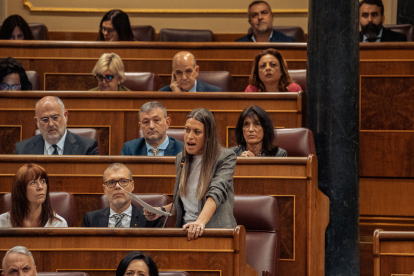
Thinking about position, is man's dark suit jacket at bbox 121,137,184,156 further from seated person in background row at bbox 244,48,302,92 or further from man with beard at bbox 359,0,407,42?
man with beard at bbox 359,0,407,42

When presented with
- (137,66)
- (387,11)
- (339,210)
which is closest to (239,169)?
(339,210)

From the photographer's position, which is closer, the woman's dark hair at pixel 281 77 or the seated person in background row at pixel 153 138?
the seated person in background row at pixel 153 138

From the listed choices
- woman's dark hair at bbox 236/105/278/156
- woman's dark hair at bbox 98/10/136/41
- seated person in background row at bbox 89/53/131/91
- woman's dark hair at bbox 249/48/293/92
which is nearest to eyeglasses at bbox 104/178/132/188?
woman's dark hair at bbox 236/105/278/156

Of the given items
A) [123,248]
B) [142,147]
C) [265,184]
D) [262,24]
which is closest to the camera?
[123,248]

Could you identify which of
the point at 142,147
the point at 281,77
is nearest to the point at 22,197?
the point at 142,147

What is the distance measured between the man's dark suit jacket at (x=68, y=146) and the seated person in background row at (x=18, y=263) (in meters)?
0.80

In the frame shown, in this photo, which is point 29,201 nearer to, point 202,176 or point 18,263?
→ point 18,263

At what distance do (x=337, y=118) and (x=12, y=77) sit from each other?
4.34 ft

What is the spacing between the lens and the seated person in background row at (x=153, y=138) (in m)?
2.18

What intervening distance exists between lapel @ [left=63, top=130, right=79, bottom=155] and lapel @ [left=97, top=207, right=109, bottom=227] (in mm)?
446

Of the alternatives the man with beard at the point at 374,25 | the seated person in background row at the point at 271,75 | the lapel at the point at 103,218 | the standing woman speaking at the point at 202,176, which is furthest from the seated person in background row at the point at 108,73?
the man with beard at the point at 374,25

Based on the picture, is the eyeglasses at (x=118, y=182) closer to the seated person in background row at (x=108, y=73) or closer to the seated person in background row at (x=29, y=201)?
the seated person in background row at (x=29, y=201)

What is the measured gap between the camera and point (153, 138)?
2.18 m

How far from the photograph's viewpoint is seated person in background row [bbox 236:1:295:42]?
121 inches
